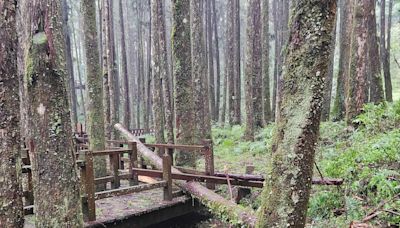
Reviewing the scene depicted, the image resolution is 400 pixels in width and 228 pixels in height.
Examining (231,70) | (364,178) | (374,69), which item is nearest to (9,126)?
(364,178)

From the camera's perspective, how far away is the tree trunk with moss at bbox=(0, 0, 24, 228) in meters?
4.24

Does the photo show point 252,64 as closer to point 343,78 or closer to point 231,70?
point 343,78

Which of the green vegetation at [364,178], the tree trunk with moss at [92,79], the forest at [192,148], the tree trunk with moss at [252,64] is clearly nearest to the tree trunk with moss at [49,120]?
the forest at [192,148]

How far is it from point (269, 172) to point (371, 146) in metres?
3.94

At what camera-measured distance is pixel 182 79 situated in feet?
30.9

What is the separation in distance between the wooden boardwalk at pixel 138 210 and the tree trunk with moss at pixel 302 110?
414 cm

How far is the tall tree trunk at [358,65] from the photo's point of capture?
9844mm

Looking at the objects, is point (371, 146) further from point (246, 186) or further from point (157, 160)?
point (157, 160)

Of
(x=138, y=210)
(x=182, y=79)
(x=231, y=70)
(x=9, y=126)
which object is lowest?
(x=138, y=210)

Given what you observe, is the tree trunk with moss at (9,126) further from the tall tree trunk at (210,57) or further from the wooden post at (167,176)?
the tall tree trunk at (210,57)

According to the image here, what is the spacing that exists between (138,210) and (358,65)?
7.06 metres

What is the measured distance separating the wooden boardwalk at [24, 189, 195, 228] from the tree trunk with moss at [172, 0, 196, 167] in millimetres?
1709

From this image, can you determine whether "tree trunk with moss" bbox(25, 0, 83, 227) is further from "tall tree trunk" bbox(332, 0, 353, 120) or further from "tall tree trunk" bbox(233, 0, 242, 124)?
"tall tree trunk" bbox(233, 0, 242, 124)

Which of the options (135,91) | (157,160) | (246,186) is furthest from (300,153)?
(135,91)
